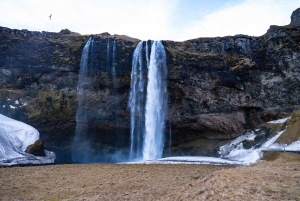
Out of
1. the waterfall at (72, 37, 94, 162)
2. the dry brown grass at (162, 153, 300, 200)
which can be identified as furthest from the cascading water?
the dry brown grass at (162, 153, 300, 200)

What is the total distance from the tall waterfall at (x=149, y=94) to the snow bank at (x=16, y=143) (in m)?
10.7

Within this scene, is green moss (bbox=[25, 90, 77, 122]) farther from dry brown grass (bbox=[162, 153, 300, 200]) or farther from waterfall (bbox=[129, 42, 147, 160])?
dry brown grass (bbox=[162, 153, 300, 200])

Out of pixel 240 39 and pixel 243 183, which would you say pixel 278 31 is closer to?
pixel 240 39

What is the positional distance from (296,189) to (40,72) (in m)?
31.1

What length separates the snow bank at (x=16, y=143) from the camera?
858 inches

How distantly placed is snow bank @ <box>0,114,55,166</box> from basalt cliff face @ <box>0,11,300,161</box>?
4081 mm

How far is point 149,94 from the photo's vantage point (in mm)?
31609

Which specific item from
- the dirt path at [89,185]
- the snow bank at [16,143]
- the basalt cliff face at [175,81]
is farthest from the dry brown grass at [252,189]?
the basalt cliff face at [175,81]

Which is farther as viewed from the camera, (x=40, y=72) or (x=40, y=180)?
(x=40, y=72)

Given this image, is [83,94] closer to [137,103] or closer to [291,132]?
[137,103]

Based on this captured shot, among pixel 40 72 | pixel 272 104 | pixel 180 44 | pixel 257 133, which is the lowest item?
pixel 257 133

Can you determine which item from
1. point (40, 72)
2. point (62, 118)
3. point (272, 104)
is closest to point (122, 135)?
point (62, 118)

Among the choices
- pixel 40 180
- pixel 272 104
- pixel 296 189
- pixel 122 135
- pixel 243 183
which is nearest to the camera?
pixel 296 189

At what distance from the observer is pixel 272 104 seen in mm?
29766
